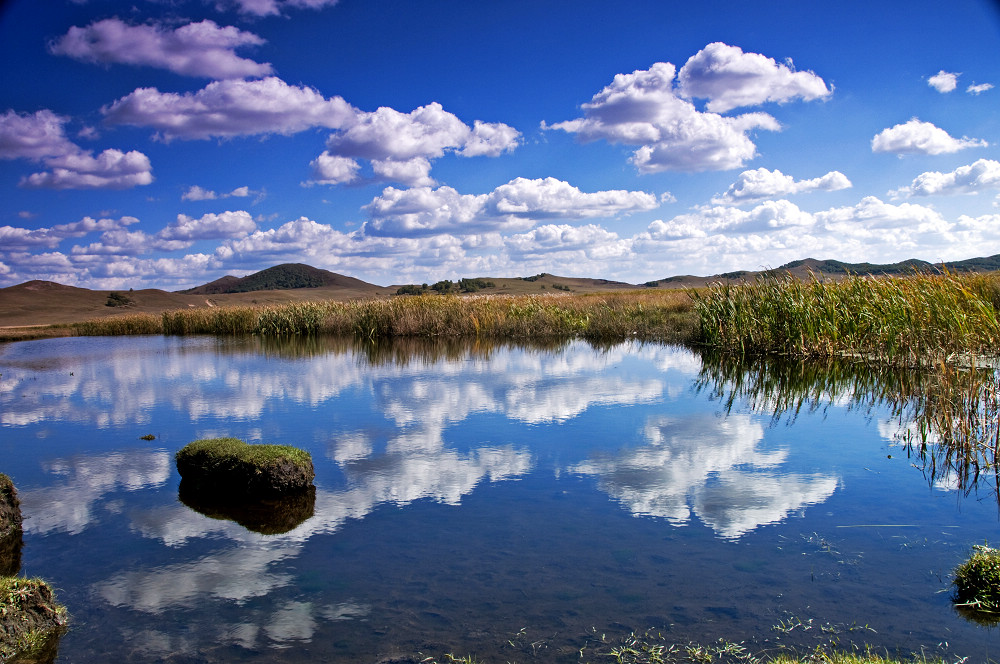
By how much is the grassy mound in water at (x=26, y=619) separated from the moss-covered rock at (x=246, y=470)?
7.21 ft

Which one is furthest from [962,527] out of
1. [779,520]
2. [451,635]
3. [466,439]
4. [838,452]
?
[466,439]

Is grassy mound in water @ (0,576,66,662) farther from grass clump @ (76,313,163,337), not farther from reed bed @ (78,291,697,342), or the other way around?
grass clump @ (76,313,163,337)

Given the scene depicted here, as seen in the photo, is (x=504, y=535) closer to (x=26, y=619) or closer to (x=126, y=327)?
(x=26, y=619)

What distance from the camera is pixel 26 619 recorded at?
140 inches

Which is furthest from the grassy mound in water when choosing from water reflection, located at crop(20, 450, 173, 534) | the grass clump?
the grass clump

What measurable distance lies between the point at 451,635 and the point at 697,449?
14.8ft

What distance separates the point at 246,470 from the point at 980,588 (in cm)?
548

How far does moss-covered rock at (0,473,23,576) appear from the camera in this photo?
4.67 metres

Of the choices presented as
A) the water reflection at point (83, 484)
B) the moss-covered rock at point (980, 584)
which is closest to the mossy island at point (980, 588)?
the moss-covered rock at point (980, 584)

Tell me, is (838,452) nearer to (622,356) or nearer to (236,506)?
(236,506)

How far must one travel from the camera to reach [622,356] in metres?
16.7

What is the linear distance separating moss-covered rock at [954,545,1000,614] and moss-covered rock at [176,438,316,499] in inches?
194

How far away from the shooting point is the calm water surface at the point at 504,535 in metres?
3.57

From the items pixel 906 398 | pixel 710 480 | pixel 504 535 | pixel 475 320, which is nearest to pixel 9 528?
pixel 504 535
